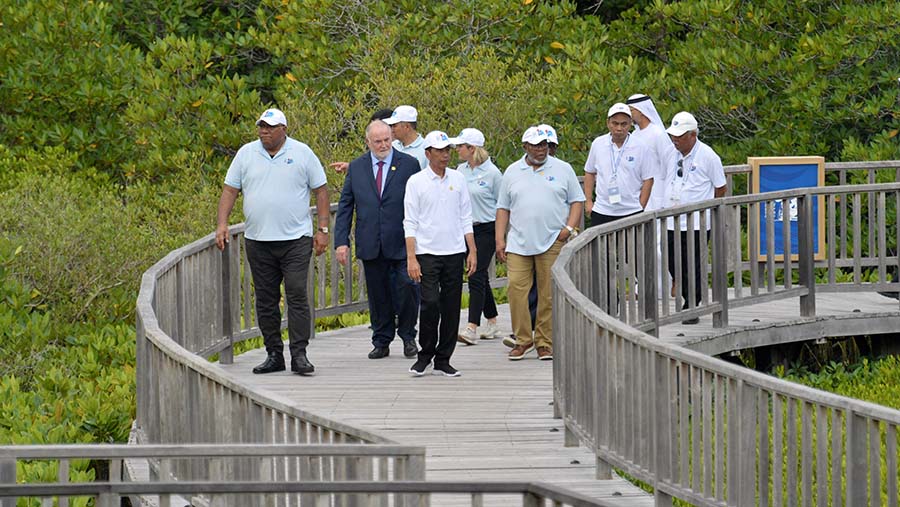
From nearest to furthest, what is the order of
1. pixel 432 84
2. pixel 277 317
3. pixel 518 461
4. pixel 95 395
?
pixel 518 461, pixel 277 317, pixel 95 395, pixel 432 84

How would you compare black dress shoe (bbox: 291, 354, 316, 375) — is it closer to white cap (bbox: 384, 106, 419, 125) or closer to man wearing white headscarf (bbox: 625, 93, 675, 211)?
white cap (bbox: 384, 106, 419, 125)

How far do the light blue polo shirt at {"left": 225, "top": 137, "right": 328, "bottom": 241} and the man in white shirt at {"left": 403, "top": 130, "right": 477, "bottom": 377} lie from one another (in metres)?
0.71

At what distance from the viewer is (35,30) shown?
25.3m

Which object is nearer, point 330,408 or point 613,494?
point 613,494

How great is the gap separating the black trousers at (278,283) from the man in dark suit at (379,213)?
44cm

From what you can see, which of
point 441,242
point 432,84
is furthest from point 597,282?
point 432,84

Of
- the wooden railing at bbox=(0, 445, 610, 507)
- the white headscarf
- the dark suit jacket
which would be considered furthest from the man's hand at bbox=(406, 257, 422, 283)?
the wooden railing at bbox=(0, 445, 610, 507)

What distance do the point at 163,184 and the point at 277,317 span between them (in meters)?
12.3

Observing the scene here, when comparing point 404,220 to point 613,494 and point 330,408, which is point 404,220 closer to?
point 330,408

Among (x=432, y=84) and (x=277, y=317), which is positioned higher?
(x=432, y=84)

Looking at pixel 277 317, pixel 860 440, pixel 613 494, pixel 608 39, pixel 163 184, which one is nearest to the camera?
pixel 860 440

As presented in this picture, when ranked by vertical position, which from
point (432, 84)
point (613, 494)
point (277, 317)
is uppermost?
point (432, 84)

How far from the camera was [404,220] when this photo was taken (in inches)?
465

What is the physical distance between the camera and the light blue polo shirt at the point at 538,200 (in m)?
12.2
